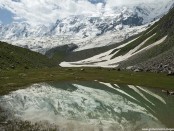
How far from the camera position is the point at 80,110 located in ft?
162

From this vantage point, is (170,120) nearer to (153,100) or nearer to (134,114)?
A: (134,114)

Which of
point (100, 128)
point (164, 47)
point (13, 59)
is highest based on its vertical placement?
point (164, 47)

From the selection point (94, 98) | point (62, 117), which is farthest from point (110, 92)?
point (62, 117)

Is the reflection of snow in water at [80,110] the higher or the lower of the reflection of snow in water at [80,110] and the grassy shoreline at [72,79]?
the lower

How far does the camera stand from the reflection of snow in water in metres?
41.4

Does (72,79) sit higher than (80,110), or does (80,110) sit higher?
(72,79)

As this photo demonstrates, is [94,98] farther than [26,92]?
No

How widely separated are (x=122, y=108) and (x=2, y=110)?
58.4 feet

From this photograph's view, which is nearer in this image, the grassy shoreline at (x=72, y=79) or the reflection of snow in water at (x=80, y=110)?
the reflection of snow in water at (x=80, y=110)

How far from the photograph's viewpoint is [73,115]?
45812 millimetres

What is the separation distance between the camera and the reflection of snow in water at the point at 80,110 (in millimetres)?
41366

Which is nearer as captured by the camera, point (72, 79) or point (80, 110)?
point (80, 110)

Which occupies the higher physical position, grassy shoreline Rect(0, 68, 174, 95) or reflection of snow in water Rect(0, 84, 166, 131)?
grassy shoreline Rect(0, 68, 174, 95)

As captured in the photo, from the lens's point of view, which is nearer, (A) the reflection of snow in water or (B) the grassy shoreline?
(A) the reflection of snow in water
